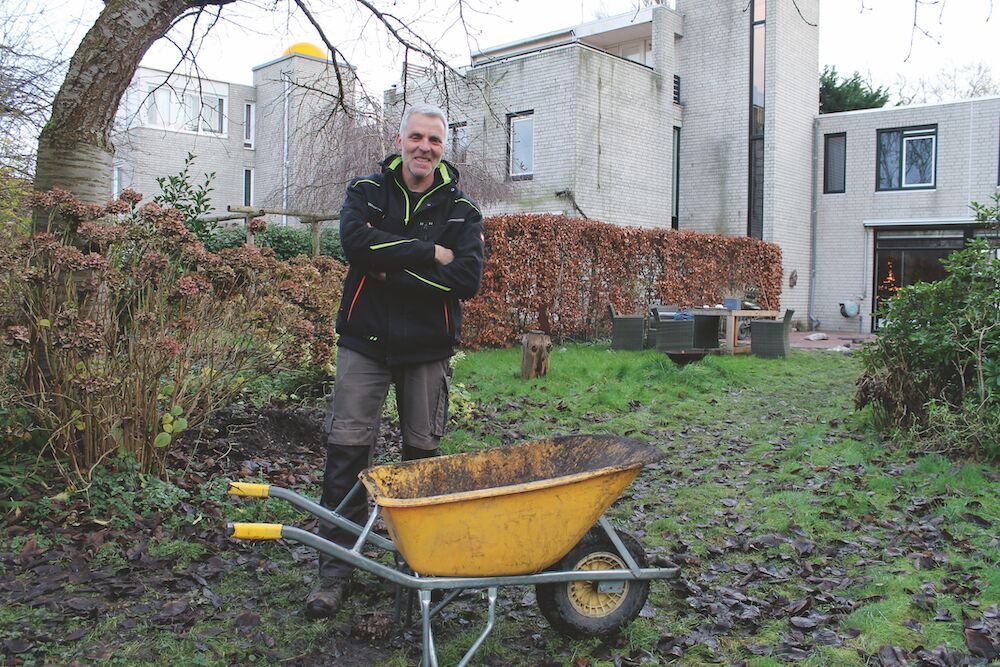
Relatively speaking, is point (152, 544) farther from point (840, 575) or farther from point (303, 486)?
point (840, 575)

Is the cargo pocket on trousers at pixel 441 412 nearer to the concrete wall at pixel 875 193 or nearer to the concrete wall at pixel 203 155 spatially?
the concrete wall at pixel 875 193

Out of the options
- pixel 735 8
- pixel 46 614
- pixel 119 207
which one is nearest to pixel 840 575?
pixel 46 614

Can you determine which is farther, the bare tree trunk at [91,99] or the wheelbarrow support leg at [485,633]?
the bare tree trunk at [91,99]

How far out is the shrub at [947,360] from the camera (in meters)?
5.46

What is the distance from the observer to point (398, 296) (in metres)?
3.39

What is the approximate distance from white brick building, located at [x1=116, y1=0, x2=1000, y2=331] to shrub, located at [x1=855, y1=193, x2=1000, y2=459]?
12.2 metres

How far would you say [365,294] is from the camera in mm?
3418

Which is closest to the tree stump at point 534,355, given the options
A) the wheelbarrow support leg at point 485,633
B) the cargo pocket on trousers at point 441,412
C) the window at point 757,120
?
the cargo pocket on trousers at point 441,412

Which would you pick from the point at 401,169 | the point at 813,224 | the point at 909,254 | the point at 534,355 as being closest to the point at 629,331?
the point at 534,355

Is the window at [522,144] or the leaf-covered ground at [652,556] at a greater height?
the window at [522,144]

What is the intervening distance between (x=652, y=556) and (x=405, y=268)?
74.8 inches

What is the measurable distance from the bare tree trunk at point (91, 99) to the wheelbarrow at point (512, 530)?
2547 mm

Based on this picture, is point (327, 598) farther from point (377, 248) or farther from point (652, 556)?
point (652, 556)

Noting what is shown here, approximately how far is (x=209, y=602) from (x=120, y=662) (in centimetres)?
56
